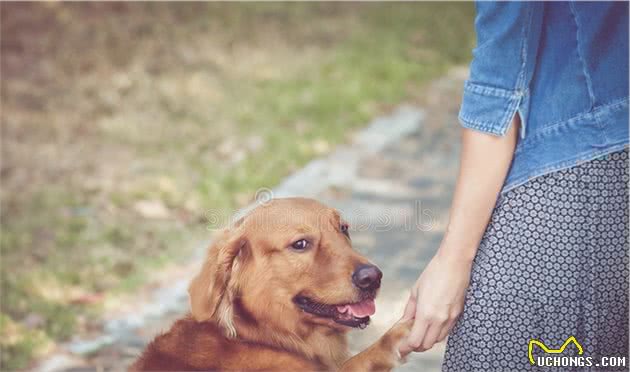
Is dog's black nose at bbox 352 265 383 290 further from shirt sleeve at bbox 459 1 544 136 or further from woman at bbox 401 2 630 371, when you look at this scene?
shirt sleeve at bbox 459 1 544 136

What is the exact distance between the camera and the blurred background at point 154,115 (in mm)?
5207

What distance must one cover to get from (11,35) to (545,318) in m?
8.66

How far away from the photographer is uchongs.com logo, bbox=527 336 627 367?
Result: 78.2 inches

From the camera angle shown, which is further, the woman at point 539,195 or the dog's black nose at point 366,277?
the dog's black nose at point 366,277

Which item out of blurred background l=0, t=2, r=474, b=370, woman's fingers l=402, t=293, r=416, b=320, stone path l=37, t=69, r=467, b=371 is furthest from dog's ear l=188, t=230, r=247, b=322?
blurred background l=0, t=2, r=474, b=370

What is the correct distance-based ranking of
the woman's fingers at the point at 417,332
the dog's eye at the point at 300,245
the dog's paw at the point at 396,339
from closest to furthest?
1. the woman's fingers at the point at 417,332
2. the dog's paw at the point at 396,339
3. the dog's eye at the point at 300,245

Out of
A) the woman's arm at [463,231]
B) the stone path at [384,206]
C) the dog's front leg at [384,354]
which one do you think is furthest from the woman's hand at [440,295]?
the stone path at [384,206]

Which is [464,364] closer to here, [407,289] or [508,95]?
[508,95]

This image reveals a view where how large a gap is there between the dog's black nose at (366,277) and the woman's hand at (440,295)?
0.45 metres

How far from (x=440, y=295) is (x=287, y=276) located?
759mm

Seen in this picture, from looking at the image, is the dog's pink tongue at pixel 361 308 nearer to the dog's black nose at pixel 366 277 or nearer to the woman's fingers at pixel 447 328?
the dog's black nose at pixel 366 277

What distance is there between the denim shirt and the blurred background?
128 inches

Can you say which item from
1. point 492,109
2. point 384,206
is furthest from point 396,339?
point 384,206

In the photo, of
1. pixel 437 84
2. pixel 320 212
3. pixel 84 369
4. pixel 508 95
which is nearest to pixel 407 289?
pixel 84 369
